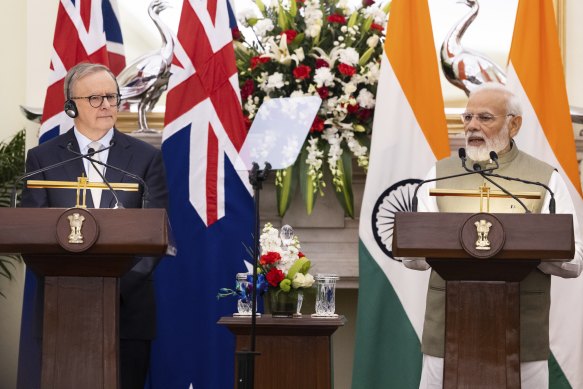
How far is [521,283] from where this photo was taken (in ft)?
12.0

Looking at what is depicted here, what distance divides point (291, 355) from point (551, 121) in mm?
1832

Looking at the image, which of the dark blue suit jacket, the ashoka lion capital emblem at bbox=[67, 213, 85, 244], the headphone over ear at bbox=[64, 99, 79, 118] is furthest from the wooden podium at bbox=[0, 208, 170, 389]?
the headphone over ear at bbox=[64, 99, 79, 118]

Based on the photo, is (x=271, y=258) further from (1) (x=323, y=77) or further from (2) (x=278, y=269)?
(1) (x=323, y=77)

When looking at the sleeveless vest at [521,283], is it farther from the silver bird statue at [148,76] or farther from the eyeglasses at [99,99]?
the silver bird statue at [148,76]

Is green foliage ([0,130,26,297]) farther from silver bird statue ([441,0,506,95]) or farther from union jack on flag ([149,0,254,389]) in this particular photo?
silver bird statue ([441,0,506,95])

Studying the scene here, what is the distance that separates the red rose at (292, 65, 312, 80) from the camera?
5414 millimetres

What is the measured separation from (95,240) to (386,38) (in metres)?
2.58

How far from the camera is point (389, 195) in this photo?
5.16m

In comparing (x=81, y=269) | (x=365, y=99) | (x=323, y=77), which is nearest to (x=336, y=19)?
(x=323, y=77)

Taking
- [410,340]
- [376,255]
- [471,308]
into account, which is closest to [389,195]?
[376,255]

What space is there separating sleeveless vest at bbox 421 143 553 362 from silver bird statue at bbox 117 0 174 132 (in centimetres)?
232

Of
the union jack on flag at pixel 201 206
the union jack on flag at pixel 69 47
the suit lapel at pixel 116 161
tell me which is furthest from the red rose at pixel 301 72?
the suit lapel at pixel 116 161

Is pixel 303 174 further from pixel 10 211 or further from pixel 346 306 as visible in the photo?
pixel 10 211

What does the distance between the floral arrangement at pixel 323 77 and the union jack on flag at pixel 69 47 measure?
805mm
